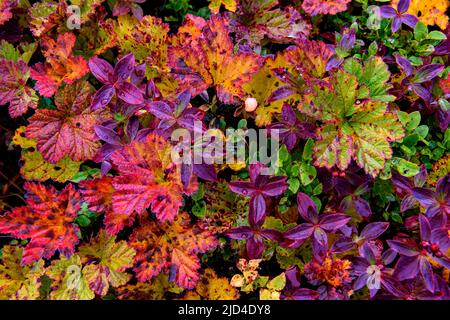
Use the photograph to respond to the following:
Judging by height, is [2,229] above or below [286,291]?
above

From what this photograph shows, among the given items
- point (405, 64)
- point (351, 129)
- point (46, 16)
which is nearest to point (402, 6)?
point (405, 64)

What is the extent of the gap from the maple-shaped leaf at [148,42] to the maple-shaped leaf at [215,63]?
4.0 inches

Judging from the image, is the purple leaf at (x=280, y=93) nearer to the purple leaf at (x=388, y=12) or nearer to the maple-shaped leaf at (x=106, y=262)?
the purple leaf at (x=388, y=12)

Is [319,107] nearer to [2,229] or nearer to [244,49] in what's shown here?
[244,49]

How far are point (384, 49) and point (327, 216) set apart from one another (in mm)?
531

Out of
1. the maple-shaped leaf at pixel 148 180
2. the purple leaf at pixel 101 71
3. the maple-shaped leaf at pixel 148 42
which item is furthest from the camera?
the maple-shaped leaf at pixel 148 42

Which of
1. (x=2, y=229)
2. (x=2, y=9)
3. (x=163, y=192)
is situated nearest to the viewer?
(x=163, y=192)

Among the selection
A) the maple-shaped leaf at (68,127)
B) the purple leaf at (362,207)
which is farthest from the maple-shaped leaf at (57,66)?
the purple leaf at (362,207)

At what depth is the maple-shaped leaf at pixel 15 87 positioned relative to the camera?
1.22m

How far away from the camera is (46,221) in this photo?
116cm

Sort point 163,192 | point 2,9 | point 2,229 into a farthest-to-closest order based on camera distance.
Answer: point 2,9 < point 2,229 < point 163,192

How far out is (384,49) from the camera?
1.33 meters
